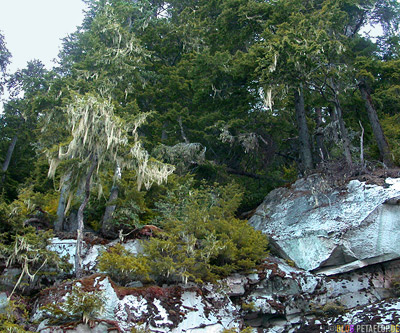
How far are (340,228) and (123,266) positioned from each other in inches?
240

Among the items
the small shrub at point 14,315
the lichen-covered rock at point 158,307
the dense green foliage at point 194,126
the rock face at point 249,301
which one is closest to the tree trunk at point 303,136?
the dense green foliage at point 194,126

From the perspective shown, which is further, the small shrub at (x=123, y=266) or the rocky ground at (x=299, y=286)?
the small shrub at (x=123, y=266)

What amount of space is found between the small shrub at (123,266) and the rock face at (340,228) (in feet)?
14.4

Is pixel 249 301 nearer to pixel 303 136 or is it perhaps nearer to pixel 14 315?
pixel 14 315

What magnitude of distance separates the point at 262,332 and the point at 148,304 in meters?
2.94

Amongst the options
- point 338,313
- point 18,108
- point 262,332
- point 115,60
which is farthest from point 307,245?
point 18,108

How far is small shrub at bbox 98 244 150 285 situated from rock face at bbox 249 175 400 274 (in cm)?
440

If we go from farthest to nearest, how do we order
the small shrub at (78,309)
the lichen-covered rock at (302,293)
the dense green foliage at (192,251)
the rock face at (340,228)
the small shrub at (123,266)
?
1. the rock face at (340,228)
2. the lichen-covered rock at (302,293)
3. the dense green foliage at (192,251)
4. the small shrub at (123,266)
5. the small shrub at (78,309)

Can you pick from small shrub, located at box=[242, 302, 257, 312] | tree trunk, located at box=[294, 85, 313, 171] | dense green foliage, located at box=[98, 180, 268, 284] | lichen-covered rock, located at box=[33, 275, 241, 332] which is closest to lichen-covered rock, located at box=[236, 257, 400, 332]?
small shrub, located at box=[242, 302, 257, 312]

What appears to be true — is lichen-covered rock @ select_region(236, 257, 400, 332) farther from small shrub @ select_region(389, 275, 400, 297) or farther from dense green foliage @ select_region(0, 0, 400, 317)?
dense green foliage @ select_region(0, 0, 400, 317)

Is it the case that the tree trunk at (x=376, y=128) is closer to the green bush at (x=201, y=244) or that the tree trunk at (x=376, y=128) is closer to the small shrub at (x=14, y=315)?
the green bush at (x=201, y=244)

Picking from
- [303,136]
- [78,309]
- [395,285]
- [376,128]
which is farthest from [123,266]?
[376,128]

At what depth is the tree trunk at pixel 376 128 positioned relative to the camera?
39.3ft

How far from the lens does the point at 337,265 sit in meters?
9.80
